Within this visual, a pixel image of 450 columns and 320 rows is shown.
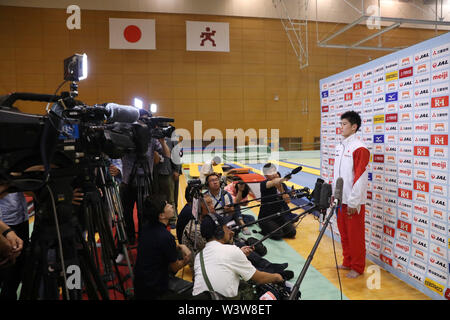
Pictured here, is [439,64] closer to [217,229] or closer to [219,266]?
[217,229]

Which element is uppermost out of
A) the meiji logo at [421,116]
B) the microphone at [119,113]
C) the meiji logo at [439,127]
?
the meiji logo at [421,116]

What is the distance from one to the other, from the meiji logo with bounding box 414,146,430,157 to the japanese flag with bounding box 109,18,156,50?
11.9m

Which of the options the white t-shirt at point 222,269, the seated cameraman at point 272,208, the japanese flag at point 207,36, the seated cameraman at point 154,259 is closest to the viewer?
the white t-shirt at point 222,269

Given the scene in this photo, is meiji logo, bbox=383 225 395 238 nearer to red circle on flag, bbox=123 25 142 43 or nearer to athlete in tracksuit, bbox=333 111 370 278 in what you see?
athlete in tracksuit, bbox=333 111 370 278

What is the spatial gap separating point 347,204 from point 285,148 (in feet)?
37.0

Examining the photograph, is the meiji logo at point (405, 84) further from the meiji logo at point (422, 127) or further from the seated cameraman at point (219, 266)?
the seated cameraman at point (219, 266)

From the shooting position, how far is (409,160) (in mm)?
2809

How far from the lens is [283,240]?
4031mm

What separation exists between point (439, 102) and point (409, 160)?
Answer: 1.97ft

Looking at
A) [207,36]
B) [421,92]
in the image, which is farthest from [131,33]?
[421,92]

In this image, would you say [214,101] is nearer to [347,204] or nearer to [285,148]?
[285,148]

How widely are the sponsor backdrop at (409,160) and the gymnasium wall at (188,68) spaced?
409 inches

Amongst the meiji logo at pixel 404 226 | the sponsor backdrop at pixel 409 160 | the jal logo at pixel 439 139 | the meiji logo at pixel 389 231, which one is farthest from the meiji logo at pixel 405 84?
the meiji logo at pixel 389 231

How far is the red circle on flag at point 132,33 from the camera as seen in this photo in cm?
1214
